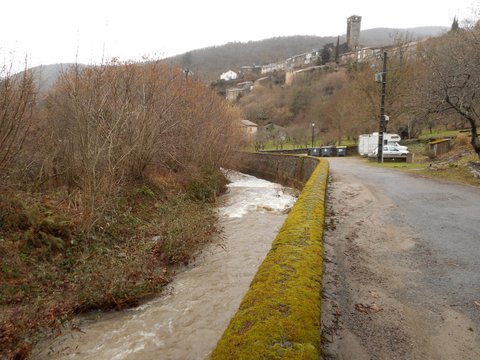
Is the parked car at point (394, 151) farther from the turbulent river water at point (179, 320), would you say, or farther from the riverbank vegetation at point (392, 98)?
the turbulent river water at point (179, 320)

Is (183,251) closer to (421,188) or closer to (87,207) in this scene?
(87,207)

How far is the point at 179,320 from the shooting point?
5.69 m

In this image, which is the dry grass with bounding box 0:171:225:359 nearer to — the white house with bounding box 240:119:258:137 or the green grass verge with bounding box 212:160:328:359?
the green grass verge with bounding box 212:160:328:359

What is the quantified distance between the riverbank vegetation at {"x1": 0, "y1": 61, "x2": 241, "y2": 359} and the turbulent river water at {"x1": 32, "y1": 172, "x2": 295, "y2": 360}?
13.2 inches

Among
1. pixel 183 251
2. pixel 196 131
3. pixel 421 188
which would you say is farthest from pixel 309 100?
pixel 183 251

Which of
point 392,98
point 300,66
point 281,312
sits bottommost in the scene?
point 281,312

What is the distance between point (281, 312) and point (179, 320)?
141 inches

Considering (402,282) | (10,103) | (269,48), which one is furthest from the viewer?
(269,48)

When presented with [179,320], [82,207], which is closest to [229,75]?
[82,207]

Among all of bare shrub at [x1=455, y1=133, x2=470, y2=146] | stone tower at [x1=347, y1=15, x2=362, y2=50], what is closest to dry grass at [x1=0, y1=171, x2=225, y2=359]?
bare shrub at [x1=455, y1=133, x2=470, y2=146]

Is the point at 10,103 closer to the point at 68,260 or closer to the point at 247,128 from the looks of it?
the point at 68,260

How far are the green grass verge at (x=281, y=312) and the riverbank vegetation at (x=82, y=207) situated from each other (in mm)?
3677

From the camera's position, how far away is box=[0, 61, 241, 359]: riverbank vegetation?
606 centimetres

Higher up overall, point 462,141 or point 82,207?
point 462,141
